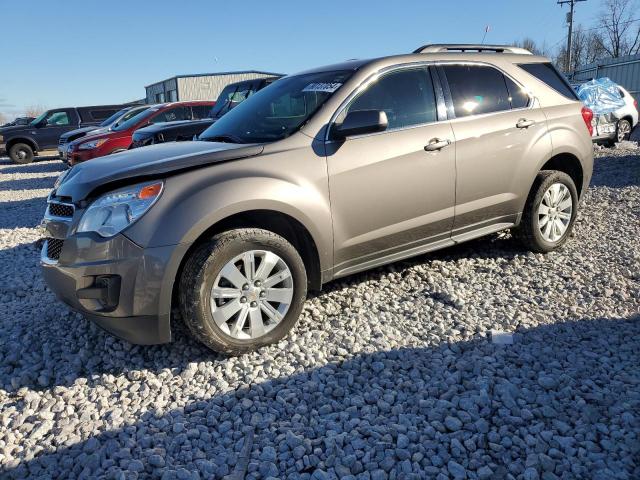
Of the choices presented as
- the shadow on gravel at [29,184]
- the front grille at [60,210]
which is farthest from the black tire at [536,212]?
the shadow on gravel at [29,184]

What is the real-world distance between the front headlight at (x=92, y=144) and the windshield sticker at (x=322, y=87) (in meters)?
8.27

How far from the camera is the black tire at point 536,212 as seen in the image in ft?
15.0

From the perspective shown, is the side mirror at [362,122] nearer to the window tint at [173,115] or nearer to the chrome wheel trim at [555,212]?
the chrome wheel trim at [555,212]

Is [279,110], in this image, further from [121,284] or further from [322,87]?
[121,284]

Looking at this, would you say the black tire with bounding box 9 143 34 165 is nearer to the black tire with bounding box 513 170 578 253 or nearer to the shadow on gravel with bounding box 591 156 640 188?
the shadow on gravel with bounding box 591 156 640 188

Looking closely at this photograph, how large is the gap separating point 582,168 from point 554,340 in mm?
2343

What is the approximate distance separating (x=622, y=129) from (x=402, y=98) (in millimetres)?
10429

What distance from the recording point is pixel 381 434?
248 cm

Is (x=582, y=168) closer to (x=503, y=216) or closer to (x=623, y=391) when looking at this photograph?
(x=503, y=216)

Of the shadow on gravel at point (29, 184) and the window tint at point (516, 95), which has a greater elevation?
the window tint at point (516, 95)

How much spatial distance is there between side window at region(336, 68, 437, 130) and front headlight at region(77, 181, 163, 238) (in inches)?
60.6

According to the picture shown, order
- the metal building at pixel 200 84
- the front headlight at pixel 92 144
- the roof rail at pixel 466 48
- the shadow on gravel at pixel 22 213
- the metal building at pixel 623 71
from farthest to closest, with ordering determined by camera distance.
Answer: the metal building at pixel 200 84, the metal building at pixel 623 71, the front headlight at pixel 92 144, the shadow on gravel at pixel 22 213, the roof rail at pixel 466 48

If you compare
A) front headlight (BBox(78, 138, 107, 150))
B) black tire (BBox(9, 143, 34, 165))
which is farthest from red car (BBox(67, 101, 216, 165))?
black tire (BBox(9, 143, 34, 165))

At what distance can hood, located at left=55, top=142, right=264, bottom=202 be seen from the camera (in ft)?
9.80
